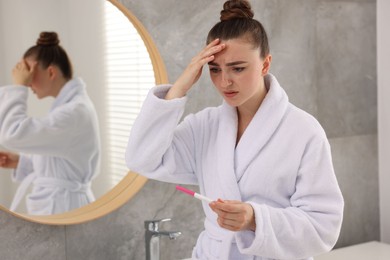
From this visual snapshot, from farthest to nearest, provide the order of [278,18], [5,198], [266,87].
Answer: [278,18], [5,198], [266,87]

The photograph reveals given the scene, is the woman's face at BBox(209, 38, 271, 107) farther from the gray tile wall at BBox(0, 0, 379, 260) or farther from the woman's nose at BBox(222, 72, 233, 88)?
the gray tile wall at BBox(0, 0, 379, 260)

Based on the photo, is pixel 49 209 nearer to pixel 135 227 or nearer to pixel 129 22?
pixel 135 227

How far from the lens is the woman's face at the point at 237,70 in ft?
4.38

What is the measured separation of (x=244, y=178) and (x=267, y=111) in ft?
0.52

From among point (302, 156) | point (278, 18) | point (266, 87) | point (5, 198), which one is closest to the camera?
point (302, 156)

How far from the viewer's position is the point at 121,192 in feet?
6.29

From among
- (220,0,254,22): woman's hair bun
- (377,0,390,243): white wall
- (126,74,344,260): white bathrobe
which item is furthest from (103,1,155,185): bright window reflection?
(377,0,390,243): white wall

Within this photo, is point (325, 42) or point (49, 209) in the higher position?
point (325, 42)

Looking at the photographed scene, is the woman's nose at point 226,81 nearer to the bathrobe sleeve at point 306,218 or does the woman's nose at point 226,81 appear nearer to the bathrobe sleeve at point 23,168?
the bathrobe sleeve at point 306,218

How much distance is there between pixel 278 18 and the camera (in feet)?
7.16

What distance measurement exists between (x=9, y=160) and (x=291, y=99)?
1013 millimetres

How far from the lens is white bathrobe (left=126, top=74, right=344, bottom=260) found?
4.35ft

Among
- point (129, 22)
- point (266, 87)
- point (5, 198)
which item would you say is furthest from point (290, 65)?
point (5, 198)

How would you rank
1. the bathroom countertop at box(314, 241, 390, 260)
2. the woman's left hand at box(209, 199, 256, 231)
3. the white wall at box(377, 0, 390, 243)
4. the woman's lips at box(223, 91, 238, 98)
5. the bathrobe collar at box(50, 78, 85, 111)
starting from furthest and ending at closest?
the white wall at box(377, 0, 390, 243)
the bathroom countertop at box(314, 241, 390, 260)
the bathrobe collar at box(50, 78, 85, 111)
the woman's lips at box(223, 91, 238, 98)
the woman's left hand at box(209, 199, 256, 231)
